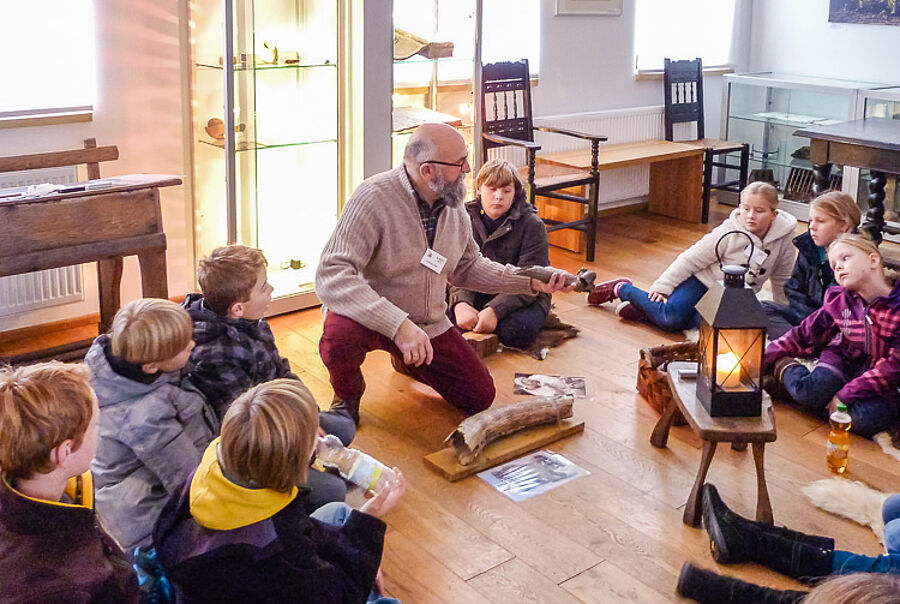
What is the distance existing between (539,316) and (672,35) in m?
3.58

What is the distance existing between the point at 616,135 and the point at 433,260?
3585mm

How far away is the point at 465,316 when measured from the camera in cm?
448

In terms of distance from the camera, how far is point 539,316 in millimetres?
4543

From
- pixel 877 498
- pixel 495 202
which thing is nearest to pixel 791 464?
pixel 877 498

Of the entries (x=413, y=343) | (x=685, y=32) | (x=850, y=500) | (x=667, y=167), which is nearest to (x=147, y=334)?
(x=413, y=343)

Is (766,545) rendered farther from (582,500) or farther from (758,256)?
(758,256)

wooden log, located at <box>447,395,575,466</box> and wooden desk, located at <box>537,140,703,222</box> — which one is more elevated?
wooden desk, located at <box>537,140,703,222</box>

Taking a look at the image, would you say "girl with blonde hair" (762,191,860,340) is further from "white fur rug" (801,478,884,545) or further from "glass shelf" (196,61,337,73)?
"glass shelf" (196,61,337,73)

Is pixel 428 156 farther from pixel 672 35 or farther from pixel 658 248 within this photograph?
pixel 672 35

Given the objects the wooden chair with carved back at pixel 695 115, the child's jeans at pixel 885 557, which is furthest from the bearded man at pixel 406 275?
the wooden chair with carved back at pixel 695 115

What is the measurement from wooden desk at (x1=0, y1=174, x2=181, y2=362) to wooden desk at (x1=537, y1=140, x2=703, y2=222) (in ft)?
9.70

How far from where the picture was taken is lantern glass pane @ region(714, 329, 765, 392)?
9.86ft

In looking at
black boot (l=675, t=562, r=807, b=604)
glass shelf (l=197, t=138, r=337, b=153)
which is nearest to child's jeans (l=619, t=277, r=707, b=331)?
glass shelf (l=197, t=138, r=337, b=153)

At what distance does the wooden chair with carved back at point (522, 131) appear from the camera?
5852 millimetres
